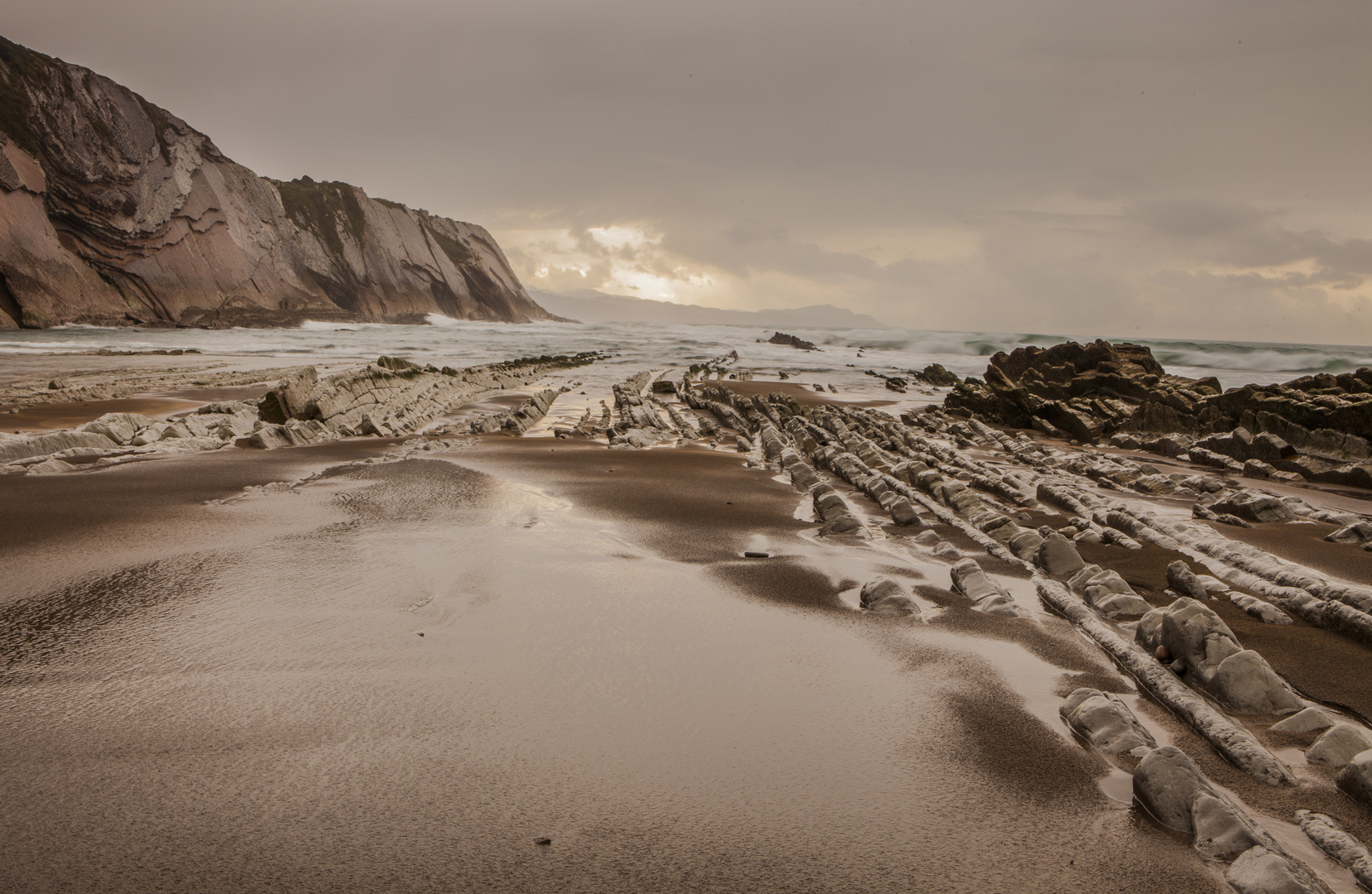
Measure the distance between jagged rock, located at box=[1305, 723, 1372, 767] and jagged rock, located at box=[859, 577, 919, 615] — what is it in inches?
66.3

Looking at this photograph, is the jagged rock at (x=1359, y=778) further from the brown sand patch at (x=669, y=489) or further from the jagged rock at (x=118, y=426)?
the jagged rock at (x=118, y=426)

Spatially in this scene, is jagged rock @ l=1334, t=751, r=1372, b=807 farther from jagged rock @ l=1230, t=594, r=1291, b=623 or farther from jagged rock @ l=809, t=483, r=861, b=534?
jagged rock @ l=809, t=483, r=861, b=534

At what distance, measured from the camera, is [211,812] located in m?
1.98

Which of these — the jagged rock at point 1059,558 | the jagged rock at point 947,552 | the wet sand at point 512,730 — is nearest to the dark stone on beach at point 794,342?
the jagged rock at point 947,552

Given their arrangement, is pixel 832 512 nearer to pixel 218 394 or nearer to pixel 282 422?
pixel 282 422

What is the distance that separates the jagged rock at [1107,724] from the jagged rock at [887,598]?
1090mm

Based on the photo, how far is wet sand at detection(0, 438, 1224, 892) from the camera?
187 cm

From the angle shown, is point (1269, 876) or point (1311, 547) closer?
point (1269, 876)

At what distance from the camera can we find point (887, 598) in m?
3.89

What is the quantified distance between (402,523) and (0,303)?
5544 cm

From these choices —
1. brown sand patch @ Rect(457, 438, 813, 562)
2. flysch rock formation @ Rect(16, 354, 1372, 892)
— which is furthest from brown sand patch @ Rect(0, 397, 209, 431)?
brown sand patch @ Rect(457, 438, 813, 562)

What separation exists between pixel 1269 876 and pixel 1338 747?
98 cm

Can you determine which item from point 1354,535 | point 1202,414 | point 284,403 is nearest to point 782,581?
point 1354,535

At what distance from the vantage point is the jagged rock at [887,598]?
3838 millimetres
